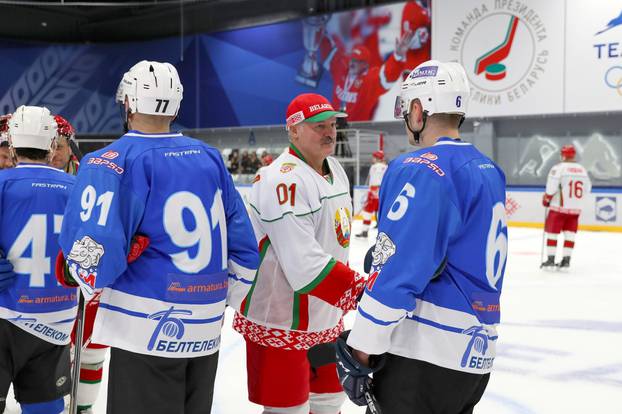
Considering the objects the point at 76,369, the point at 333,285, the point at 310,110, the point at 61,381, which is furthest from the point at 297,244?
the point at 61,381

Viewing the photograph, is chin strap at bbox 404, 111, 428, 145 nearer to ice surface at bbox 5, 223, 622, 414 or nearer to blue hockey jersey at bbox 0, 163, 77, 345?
blue hockey jersey at bbox 0, 163, 77, 345

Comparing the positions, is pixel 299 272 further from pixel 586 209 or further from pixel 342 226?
pixel 586 209

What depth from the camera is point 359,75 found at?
17.7m

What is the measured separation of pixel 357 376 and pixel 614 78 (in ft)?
46.0

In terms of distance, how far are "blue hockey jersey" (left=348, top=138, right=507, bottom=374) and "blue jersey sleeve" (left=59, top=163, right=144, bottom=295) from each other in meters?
0.63

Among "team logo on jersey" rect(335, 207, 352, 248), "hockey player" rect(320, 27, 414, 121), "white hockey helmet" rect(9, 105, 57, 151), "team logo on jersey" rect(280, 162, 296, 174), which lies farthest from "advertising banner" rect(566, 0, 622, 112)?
"white hockey helmet" rect(9, 105, 57, 151)

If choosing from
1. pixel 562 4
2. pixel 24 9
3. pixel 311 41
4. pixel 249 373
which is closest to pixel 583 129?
pixel 562 4

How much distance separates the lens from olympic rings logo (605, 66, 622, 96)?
13.5 m

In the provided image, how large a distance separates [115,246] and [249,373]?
834mm

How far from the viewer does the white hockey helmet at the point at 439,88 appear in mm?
1695

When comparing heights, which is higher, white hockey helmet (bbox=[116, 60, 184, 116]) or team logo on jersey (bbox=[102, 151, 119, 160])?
white hockey helmet (bbox=[116, 60, 184, 116])

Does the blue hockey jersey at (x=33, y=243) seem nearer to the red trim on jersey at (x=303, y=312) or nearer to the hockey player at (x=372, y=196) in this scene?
the red trim on jersey at (x=303, y=312)

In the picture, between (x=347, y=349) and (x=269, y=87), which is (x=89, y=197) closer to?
(x=347, y=349)

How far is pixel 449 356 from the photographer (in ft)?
5.24
